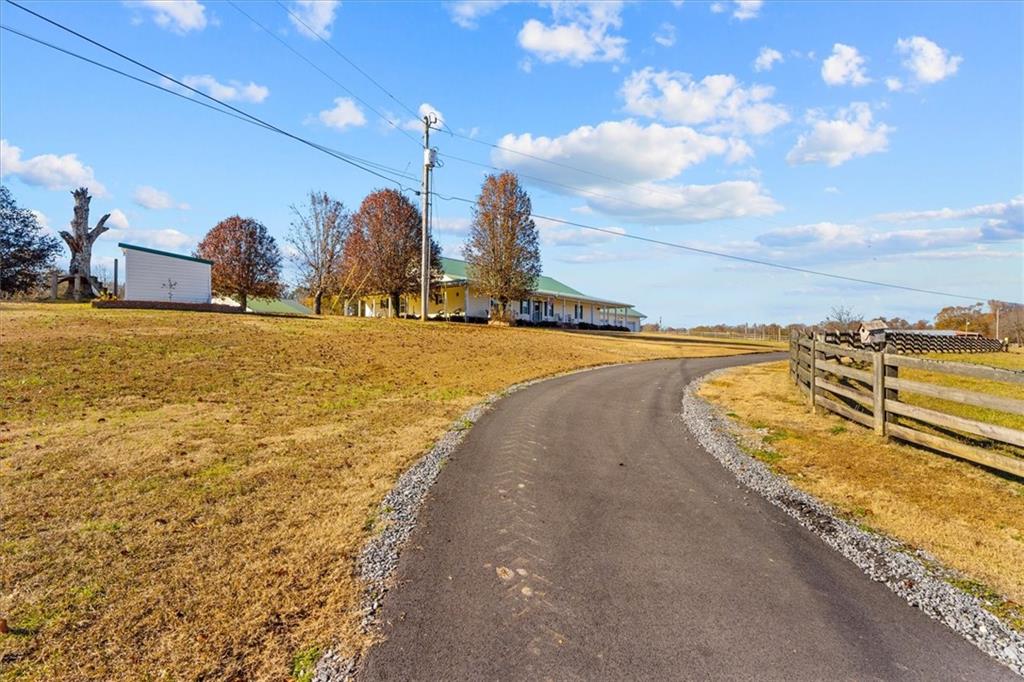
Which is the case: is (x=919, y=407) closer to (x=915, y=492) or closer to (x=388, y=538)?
(x=915, y=492)

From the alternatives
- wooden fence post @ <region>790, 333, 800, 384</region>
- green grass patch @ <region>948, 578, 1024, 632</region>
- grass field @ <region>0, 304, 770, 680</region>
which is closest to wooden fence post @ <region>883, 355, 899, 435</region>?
green grass patch @ <region>948, 578, 1024, 632</region>

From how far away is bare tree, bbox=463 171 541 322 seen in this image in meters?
40.0

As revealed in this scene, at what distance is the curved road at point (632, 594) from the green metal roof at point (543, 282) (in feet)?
122

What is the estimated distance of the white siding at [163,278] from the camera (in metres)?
27.4

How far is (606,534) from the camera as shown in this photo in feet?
16.0

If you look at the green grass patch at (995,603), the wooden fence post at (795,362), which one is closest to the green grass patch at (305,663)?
the green grass patch at (995,603)

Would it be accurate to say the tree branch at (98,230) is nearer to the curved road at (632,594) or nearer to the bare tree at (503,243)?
the bare tree at (503,243)

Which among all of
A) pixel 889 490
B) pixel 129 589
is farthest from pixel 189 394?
pixel 889 490


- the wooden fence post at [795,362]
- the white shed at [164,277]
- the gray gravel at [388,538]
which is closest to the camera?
the gray gravel at [388,538]

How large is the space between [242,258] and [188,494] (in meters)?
46.2

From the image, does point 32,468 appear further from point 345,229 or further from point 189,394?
point 345,229

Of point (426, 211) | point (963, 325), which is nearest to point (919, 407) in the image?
point (426, 211)

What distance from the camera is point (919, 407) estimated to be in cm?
737

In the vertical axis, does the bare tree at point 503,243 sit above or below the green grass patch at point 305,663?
above
